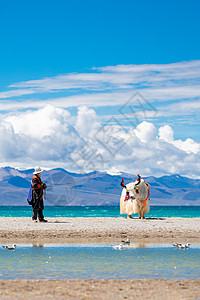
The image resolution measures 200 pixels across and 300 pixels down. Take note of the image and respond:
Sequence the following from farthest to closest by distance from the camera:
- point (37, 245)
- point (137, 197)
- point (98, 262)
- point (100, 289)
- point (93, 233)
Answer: point (137, 197), point (93, 233), point (37, 245), point (98, 262), point (100, 289)

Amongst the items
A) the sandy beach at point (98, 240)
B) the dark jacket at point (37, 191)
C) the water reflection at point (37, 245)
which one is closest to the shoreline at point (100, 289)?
the sandy beach at point (98, 240)

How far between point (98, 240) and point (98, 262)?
20.6ft

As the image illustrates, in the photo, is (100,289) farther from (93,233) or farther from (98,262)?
(93,233)

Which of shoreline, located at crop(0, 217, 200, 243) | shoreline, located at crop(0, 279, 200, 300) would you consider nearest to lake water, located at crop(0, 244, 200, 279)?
shoreline, located at crop(0, 279, 200, 300)

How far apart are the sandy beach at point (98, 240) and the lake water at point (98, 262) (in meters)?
1.08

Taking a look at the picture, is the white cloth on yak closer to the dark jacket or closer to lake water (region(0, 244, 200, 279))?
the dark jacket

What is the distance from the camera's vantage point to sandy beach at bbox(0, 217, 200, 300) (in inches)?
440

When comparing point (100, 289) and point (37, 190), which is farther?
point (37, 190)

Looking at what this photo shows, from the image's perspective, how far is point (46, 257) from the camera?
16.7 meters

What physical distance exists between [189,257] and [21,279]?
6279 millimetres

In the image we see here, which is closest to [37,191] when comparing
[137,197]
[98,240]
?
[98,240]

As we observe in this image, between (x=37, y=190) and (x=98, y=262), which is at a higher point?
(x=37, y=190)

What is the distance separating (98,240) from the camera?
22188 mm

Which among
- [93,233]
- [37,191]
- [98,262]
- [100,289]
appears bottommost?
[100,289]
